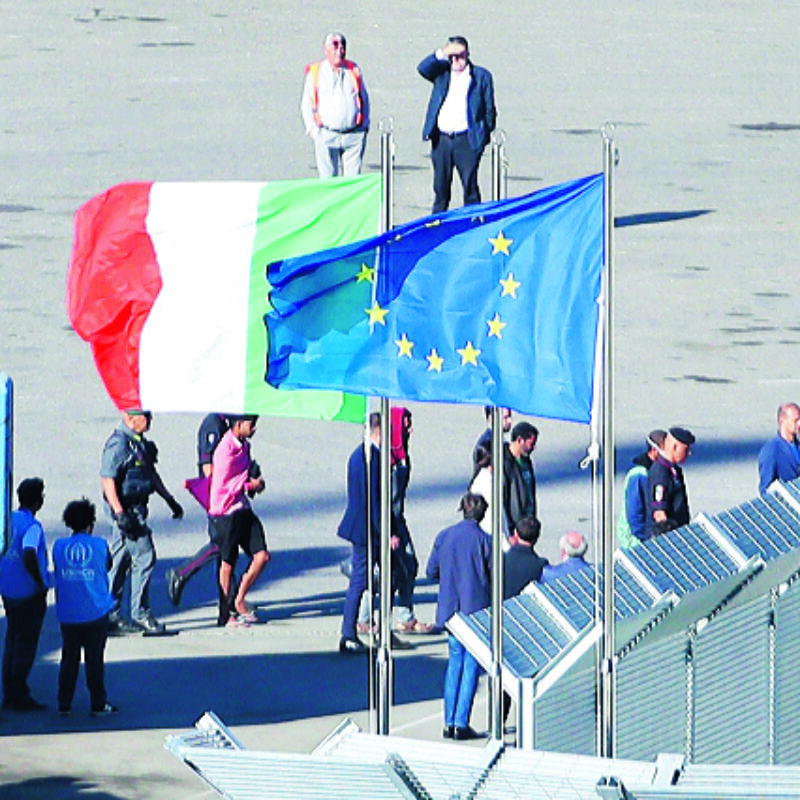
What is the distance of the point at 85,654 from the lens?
13375 mm

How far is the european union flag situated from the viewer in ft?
34.1

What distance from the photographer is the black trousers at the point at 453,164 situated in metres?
23.3

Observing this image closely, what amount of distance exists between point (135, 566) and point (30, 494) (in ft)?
4.53

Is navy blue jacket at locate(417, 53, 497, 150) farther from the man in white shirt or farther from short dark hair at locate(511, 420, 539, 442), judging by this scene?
short dark hair at locate(511, 420, 539, 442)

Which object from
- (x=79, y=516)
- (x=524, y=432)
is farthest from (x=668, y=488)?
(x=79, y=516)

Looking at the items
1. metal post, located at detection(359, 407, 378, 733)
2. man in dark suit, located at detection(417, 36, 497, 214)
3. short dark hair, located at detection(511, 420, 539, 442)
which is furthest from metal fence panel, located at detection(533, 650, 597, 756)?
man in dark suit, located at detection(417, 36, 497, 214)

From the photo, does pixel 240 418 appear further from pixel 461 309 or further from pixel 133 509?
pixel 461 309

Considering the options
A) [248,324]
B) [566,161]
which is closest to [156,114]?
[566,161]

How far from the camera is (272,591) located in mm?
15812

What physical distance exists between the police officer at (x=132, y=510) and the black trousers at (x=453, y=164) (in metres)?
8.88

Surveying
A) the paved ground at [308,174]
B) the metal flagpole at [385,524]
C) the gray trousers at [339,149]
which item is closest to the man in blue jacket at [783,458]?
the paved ground at [308,174]

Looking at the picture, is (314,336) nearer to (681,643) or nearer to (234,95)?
(681,643)

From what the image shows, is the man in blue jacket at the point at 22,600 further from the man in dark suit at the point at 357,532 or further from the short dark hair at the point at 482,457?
the short dark hair at the point at 482,457

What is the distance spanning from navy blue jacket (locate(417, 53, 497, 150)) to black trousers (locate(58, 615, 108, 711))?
1074 centimetres
